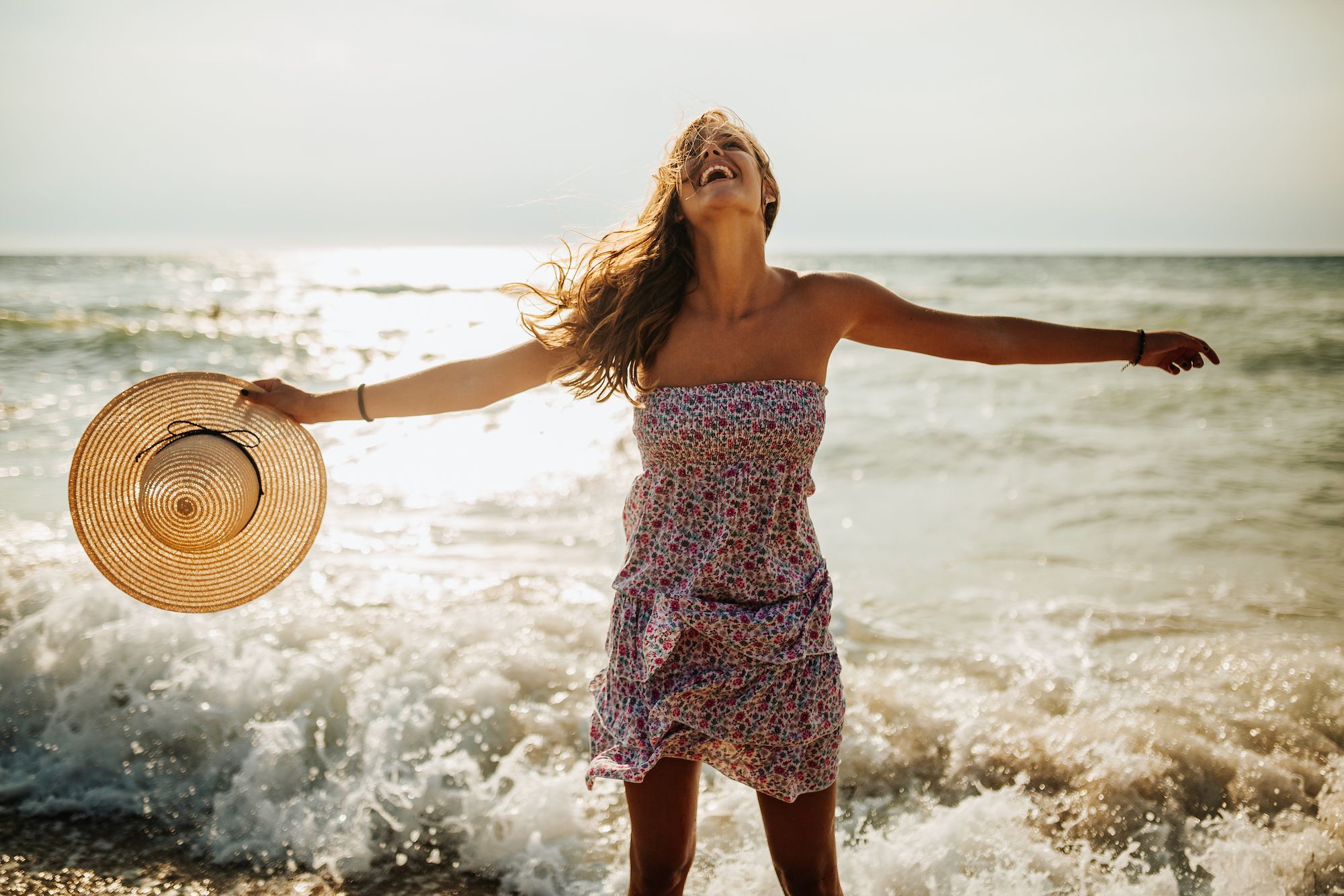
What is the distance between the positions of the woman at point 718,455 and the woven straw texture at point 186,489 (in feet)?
0.56

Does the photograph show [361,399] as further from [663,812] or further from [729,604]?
[663,812]

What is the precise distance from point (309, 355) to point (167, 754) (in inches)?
523

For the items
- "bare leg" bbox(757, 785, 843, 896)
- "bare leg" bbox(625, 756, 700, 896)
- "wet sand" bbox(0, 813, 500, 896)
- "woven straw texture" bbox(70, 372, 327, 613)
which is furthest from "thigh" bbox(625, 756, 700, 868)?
"wet sand" bbox(0, 813, 500, 896)

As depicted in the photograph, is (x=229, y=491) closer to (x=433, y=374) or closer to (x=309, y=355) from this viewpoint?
(x=433, y=374)

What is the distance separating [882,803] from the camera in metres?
3.81

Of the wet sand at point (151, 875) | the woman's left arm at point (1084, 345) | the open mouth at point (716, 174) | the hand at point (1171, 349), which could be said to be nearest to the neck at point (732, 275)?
the open mouth at point (716, 174)

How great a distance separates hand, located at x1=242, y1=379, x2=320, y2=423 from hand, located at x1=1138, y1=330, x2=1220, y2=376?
2160mm

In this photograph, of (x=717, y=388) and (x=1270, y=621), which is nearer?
(x=717, y=388)

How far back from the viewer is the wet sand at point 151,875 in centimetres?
325

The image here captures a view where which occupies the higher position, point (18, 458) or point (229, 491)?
point (229, 491)

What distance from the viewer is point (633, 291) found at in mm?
2502

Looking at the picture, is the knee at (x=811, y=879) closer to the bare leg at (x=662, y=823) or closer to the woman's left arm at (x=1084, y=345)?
the bare leg at (x=662, y=823)

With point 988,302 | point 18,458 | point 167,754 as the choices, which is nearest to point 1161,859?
point 167,754

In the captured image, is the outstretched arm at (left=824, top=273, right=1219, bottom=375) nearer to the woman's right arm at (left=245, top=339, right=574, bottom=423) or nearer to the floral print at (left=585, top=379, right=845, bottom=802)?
the floral print at (left=585, top=379, right=845, bottom=802)
